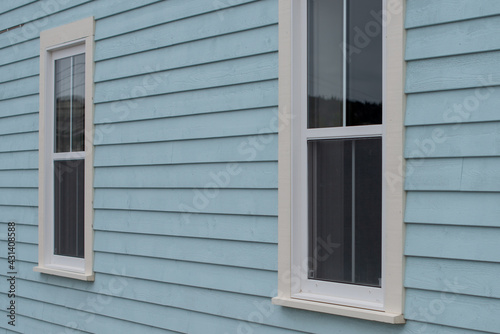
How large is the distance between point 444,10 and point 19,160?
480cm

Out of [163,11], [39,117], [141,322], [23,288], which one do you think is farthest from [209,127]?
[23,288]

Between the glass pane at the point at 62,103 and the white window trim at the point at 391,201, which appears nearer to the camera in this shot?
the white window trim at the point at 391,201

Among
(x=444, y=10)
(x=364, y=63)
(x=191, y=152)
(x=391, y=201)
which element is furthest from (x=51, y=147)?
(x=444, y=10)

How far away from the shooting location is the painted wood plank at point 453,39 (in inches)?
121

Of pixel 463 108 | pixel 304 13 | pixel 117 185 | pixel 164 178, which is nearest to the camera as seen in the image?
pixel 463 108

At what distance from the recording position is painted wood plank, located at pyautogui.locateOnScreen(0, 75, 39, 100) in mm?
6478

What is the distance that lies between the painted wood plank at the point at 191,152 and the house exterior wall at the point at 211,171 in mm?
13

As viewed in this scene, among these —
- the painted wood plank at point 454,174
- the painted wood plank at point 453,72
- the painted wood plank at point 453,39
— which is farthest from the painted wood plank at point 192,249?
the painted wood plank at point 453,39

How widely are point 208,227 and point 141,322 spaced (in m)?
1.13

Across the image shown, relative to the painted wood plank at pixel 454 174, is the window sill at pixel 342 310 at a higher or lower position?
lower

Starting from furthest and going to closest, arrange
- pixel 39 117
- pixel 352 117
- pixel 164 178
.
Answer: pixel 39 117, pixel 164 178, pixel 352 117

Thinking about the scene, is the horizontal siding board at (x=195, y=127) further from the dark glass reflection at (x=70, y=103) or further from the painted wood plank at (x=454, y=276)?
the painted wood plank at (x=454, y=276)

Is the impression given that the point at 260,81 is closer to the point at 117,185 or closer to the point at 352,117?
the point at 352,117

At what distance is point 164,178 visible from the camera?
16.2ft
